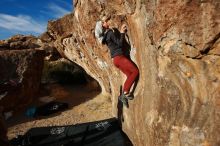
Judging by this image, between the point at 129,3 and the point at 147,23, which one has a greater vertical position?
the point at 129,3

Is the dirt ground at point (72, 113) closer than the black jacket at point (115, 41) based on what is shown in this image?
No

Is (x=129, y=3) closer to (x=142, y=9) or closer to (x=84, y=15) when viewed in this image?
(x=142, y=9)

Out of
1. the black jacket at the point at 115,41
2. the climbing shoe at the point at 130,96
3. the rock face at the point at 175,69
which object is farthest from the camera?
the climbing shoe at the point at 130,96

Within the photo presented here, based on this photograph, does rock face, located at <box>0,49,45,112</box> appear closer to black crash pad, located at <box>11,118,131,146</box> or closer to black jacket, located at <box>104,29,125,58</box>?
black crash pad, located at <box>11,118,131,146</box>

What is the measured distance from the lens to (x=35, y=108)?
14547 mm

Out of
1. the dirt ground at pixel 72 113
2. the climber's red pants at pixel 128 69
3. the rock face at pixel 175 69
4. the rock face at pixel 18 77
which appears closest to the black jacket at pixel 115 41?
the climber's red pants at pixel 128 69

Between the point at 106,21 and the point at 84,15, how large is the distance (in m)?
2.00

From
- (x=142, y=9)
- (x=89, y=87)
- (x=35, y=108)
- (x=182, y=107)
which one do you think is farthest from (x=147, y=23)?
(x=89, y=87)

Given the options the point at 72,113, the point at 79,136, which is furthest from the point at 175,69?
the point at 72,113

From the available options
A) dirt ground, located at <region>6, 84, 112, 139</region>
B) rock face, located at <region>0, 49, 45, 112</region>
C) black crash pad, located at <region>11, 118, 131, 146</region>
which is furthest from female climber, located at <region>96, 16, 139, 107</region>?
rock face, located at <region>0, 49, 45, 112</region>

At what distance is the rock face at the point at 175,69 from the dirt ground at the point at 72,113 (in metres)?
4.95

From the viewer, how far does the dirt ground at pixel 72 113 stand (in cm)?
1303

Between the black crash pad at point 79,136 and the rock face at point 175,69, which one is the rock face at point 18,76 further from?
the rock face at point 175,69

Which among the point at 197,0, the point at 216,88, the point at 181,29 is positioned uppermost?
the point at 197,0
